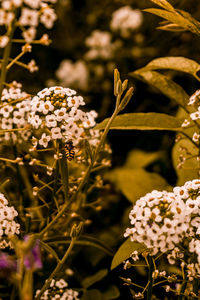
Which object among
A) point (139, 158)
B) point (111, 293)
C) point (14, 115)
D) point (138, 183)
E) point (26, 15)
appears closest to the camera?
point (26, 15)

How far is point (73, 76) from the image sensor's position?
124 inches

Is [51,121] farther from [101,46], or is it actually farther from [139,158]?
[101,46]

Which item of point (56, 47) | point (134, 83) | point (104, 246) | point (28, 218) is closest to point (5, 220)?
point (28, 218)

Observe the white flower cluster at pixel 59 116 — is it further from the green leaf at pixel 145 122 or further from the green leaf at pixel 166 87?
the green leaf at pixel 166 87

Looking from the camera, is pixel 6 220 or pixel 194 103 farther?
pixel 194 103

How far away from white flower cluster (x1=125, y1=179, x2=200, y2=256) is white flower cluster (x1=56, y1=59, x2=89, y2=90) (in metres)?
2.14

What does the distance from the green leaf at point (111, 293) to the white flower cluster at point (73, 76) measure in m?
1.84

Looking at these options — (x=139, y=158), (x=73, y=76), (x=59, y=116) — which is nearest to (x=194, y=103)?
(x=59, y=116)

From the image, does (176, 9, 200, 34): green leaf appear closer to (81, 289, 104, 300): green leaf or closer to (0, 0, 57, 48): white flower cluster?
(0, 0, 57, 48): white flower cluster

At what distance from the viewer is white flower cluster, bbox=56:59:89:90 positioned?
3.16 m

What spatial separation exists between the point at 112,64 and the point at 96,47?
204 mm

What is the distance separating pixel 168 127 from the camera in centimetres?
140

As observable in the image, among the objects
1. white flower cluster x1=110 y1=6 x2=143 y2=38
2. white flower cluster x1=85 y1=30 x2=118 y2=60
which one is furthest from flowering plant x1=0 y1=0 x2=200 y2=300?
white flower cluster x1=85 y1=30 x2=118 y2=60

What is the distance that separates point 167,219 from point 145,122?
46cm
